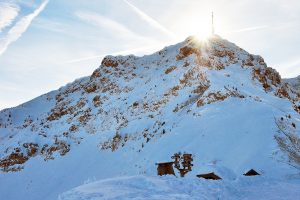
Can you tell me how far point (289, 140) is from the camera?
98.4 ft

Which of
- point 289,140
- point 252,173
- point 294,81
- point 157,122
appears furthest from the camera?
point 294,81

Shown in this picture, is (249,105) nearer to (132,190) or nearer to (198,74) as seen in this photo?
(198,74)

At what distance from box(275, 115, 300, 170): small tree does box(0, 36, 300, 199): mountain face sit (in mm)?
557

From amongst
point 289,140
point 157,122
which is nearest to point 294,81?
point 157,122

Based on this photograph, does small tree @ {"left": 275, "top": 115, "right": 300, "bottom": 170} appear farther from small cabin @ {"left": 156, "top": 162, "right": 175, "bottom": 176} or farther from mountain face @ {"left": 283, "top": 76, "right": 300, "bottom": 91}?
mountain face @ {"left": 283, "top": 76, "right": 300, "bottom": 91}

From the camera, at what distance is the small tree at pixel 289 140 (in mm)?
27314

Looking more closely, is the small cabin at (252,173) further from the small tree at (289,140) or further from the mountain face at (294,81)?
the mountain face at (294,81)

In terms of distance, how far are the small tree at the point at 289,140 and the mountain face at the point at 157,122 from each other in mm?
557

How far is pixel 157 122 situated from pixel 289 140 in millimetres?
16700

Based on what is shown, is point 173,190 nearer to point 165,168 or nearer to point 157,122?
point 165,168

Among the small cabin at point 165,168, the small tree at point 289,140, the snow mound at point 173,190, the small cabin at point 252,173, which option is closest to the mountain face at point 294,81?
the small tree at point 289,140

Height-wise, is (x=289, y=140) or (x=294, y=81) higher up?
(x=294, y=81)

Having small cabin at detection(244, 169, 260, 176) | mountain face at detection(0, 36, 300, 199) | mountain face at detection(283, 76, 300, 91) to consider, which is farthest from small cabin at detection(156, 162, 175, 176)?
mountain face at detection(283, 76, 300, 91)

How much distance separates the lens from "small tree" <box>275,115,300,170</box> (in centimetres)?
2731
